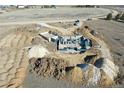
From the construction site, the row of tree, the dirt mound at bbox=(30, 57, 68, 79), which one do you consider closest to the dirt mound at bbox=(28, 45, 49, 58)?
the construction site

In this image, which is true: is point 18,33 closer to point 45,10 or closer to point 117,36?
point 45,10

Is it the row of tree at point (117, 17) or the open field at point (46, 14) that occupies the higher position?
the open field at point (46, 14)

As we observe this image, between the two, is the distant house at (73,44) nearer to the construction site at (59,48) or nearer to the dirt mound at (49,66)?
the construction site at (59,48)

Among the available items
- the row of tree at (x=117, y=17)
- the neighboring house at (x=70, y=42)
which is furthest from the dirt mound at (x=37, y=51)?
the row of tree at (x=117, y=17)

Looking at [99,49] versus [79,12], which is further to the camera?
[79,12]

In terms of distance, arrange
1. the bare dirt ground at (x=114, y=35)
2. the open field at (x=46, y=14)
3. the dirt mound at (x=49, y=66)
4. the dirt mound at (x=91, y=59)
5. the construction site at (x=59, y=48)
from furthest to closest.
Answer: the open field at (x=46, y=14) → the bare dirt ground at (x=114, y=35) → the dirt mound at (x=91, y=59) → the dirt mound at (x=49, y=66) → the construction site at (x=59, y=48)

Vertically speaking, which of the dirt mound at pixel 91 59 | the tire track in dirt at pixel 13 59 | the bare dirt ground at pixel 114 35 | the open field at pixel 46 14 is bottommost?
the bare dirt ground at pixel 114 35
